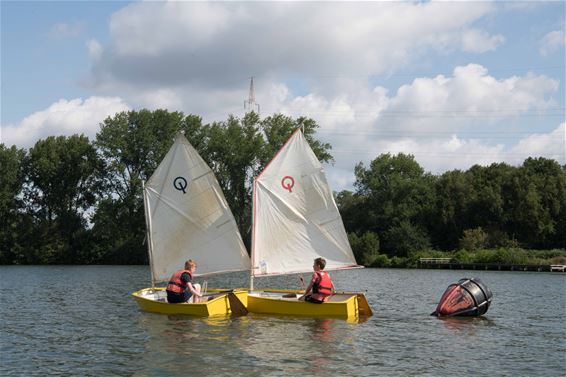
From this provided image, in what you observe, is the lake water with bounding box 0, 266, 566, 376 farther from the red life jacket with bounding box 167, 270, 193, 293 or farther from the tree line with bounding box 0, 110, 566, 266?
the tree line with bounding box 0, 110, 566, 266

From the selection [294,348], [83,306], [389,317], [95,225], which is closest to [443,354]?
[294,348]

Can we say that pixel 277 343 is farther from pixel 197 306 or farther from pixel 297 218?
pixel 297 218

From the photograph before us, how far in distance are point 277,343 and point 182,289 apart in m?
6.76

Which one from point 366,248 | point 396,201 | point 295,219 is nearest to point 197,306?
point 295,219

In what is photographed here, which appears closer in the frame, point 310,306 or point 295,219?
point 310,306

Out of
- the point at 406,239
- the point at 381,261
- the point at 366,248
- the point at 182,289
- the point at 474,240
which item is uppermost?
the point at 406,239

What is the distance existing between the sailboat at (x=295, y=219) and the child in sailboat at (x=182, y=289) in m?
2.62

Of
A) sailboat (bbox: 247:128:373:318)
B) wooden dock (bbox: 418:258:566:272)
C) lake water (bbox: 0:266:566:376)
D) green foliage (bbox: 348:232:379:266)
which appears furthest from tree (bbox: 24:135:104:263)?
sailboat (bbox: 247:128:373:318)

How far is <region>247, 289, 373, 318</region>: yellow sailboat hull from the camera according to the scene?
24125 millimetres

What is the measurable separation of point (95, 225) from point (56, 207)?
22.5 feet

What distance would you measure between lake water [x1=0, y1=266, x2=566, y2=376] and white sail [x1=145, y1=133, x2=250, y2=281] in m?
2.85

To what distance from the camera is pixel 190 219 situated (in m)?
27.2

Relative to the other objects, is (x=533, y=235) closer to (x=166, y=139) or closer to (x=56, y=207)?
(x=166, y=139)

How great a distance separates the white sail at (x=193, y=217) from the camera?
88.7 feet
